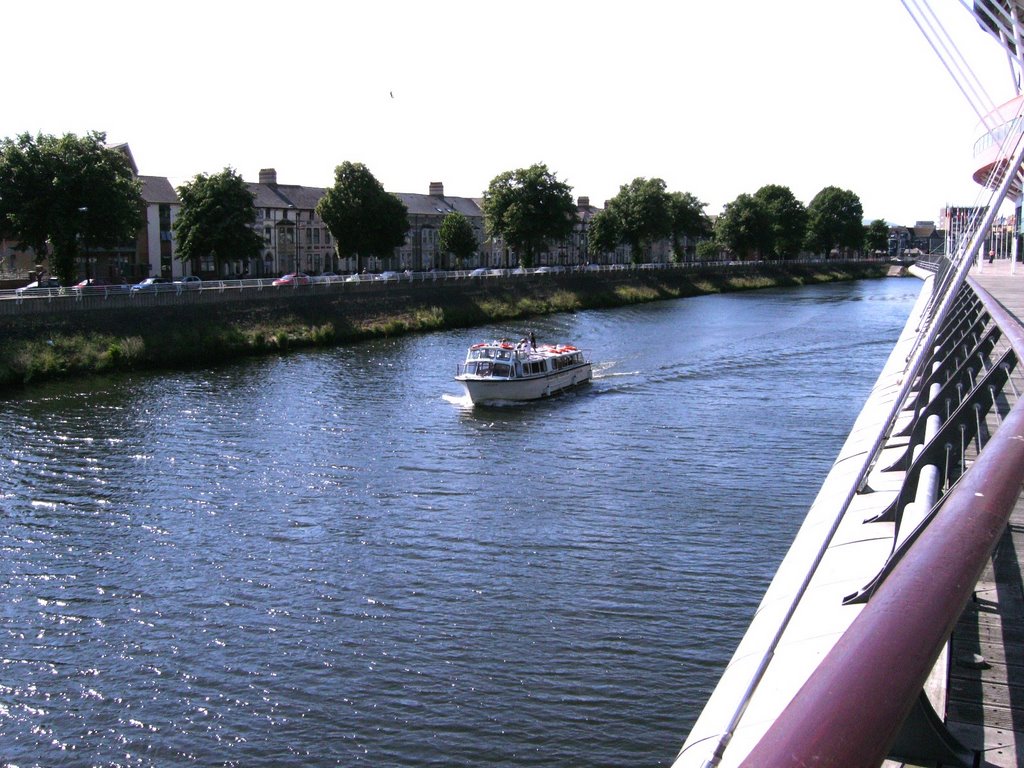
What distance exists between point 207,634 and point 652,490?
484 inches

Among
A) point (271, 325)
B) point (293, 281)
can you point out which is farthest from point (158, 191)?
point (271, 325)

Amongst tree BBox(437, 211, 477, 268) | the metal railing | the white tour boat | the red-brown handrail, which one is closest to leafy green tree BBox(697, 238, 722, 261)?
tree BBox(437, 211, 477, 268)

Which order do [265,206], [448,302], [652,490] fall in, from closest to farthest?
[652,490] → [448,302] → [265,206]

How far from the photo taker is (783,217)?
158 meters

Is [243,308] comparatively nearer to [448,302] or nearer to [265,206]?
[448,302]

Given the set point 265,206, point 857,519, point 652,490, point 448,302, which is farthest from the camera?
point 265,206

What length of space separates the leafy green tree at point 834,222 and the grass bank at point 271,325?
77529 mm

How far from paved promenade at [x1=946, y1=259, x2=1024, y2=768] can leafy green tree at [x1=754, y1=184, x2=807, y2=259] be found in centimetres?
15295

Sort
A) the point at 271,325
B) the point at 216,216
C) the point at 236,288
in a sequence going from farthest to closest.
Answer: the point at 216,216 < the point at 236,288 < the point at 271,325

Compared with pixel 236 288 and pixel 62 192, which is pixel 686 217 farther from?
pixel 62 192

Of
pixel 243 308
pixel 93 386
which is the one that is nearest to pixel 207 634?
pixel 93 386

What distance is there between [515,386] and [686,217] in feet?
352

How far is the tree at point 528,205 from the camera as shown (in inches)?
3989

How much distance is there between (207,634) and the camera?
17.3m
